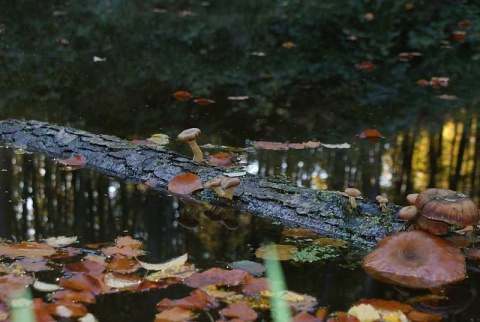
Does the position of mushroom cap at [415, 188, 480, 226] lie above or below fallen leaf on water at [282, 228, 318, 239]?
above

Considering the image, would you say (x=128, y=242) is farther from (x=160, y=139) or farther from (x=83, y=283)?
(x=160, y=139)

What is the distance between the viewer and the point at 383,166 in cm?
454

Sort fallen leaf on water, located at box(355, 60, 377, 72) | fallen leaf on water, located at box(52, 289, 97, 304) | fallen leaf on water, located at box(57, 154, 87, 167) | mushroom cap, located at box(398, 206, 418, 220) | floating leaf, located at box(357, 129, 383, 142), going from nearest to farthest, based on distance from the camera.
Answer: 1. fallen leaf on water, located at box(52, 289, 97, 304)
2. mushroom cap, located at box(398, 206, 418, 220)
3. fallen leaf on water, located at box(57, 154, 87, 167)
4. floating leaf, located at box(357, 129, 383, 142)
5. fallen leaf on water, located at box(355, 60, 377, 72)

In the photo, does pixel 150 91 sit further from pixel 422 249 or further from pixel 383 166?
pixel 422 249

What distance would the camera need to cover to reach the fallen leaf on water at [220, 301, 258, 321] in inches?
98.5

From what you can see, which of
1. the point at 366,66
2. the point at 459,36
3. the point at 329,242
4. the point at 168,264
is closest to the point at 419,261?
the point at 329,242

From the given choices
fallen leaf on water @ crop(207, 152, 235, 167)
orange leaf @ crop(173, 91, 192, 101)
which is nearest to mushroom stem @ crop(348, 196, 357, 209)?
fallen leaf on water @ crop(207, 152, 235, 167)

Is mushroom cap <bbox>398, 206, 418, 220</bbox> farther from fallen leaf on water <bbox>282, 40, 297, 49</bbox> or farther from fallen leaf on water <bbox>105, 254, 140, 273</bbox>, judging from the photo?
fallen leaf on water <bbox>282, 40, 297, 49</bbox>

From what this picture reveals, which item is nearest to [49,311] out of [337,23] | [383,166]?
[383,166]

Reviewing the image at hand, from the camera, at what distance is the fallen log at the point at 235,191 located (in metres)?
3.26

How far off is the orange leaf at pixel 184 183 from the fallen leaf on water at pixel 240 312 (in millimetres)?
1301

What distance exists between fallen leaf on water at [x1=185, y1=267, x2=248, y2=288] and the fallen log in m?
0.71

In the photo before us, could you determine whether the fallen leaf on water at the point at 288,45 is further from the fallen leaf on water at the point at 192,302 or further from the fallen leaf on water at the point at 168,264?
the fallen leaf on water at the point at 192,302

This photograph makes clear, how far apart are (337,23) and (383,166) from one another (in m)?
6.09
